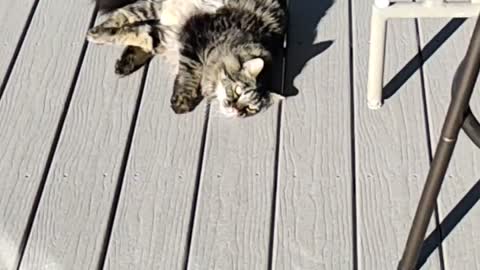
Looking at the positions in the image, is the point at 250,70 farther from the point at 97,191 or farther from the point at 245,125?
the point at 97,191

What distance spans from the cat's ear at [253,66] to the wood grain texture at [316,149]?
0.33 feet

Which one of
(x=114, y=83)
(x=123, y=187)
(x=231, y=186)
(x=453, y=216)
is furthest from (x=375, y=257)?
(x=114, y=83)

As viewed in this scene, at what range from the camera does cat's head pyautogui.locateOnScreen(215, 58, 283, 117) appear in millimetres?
2799

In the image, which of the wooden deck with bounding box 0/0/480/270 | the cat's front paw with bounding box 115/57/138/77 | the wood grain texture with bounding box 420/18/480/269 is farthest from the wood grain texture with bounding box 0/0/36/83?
the wood grain texture with bounding box 420/18/480/269

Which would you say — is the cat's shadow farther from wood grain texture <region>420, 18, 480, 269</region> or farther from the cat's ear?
wood grain texture <region>420, 18, 480, 269</region>

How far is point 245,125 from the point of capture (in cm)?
278

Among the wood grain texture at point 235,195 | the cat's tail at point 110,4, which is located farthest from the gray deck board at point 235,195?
the cat's tail at point 110,4

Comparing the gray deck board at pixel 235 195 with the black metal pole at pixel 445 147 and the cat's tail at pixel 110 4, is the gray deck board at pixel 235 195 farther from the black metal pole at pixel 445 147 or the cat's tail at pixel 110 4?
the cat's tail at pixel 110 4

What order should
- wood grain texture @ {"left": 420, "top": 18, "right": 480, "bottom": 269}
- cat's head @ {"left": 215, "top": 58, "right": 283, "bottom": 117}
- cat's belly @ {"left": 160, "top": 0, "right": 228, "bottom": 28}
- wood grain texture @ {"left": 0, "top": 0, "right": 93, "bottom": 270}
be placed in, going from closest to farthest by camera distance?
wood grain texture @ {"left": 420, "top": 18, "right": 480, "bottom": 269}, wood grain texture @ {"left": 0, "top": 0, "right": 93, "bottom": 270}, cat's head @ {"left": 215, "top": 58, "right": 283, "bottom": 117}, cat's belly @ {"left": 160, "top": 0, "right": 228, "bottom": 28}

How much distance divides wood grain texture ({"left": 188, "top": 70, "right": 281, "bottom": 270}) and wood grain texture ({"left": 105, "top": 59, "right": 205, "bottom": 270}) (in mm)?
37

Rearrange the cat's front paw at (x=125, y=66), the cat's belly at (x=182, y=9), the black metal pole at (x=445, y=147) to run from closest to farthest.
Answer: the black metal pole at (x=445, y=147) → the cat's front paw at (x=125, y=66) → the cat's belly at (x=182, y=9)

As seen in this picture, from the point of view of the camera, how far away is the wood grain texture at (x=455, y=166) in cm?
240

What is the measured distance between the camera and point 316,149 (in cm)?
268

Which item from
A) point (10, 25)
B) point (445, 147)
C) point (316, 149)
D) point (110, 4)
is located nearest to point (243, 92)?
point (316, 149)
